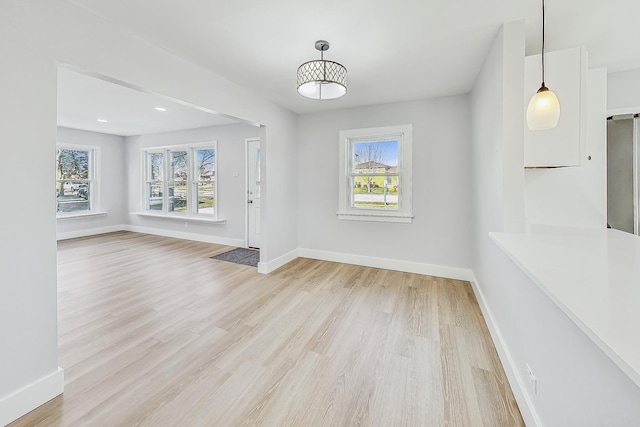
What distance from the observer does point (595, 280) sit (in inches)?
38.1

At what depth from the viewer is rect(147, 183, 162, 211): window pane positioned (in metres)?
6.77

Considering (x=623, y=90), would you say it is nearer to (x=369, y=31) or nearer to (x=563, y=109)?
(x=563, y=109)

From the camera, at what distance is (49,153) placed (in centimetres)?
162

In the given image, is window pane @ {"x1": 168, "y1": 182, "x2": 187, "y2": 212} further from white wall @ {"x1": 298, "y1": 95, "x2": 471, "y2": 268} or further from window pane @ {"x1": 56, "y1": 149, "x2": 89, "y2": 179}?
white wall @ {"x1": 298, "y1": 95, "x2": 471, "y2": 268}

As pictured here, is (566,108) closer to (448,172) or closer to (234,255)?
(448,172)

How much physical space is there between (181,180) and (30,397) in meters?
5.44

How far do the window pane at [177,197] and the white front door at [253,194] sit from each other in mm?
1994

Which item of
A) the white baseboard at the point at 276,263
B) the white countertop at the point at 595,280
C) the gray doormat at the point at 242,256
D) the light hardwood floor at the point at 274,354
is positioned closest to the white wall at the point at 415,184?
the white baseboard at the point at 276,263

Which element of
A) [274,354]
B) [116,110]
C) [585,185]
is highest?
[116,110]

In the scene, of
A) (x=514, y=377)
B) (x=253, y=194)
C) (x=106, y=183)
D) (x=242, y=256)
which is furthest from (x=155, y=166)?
(x=514, y=377)

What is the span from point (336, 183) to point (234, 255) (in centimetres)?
231

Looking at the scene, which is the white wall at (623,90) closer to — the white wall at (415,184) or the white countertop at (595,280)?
the white wall at (415,184)

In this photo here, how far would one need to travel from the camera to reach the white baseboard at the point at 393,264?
3693mm

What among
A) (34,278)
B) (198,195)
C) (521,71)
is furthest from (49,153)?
(198,195)
